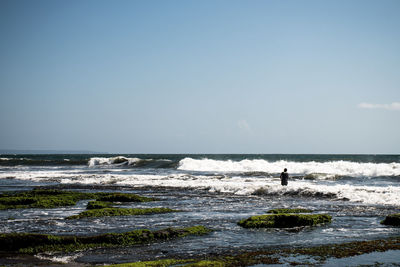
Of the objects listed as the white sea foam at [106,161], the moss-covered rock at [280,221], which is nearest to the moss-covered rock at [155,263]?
the moss-covered rock at [280,221]

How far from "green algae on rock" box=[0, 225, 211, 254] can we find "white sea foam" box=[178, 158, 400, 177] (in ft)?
124

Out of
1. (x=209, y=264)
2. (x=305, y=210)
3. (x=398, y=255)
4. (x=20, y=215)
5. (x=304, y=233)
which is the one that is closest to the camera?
(x=209, y=264)

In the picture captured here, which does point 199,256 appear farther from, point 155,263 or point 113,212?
point 113,212

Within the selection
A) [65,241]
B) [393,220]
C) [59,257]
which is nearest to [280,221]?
[393,220]

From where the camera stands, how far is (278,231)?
13.7 meters

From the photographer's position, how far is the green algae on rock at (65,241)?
1102 centimetres

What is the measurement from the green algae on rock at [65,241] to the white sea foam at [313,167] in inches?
1488

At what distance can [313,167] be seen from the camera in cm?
5781

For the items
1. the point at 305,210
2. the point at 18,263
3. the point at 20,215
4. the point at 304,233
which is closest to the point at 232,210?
the point at 305,210

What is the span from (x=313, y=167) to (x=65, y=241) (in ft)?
166

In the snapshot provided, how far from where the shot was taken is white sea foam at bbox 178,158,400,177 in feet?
160

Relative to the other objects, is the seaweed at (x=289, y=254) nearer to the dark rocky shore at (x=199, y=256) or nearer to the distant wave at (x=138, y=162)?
the dark rocky shore at (x=199, y=256)

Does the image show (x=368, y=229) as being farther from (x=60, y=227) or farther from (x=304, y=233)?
(x=60, y=227)

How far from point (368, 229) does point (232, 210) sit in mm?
6769
